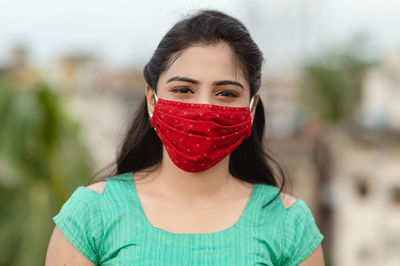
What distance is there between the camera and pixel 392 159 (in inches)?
768

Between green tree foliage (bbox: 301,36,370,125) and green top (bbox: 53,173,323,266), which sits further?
green tree foliage (bbox: 301,36,370,125)

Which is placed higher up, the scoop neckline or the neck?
the neck

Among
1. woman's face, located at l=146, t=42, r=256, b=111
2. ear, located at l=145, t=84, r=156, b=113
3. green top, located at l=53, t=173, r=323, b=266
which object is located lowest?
green top, located at l=53, t=173, r=323, b=266

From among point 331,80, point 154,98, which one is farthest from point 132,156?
point 331,80

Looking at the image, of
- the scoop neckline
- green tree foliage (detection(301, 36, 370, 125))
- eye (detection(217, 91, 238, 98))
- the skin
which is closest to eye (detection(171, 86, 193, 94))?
the skin

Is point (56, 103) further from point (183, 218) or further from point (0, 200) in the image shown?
point (183, 218)

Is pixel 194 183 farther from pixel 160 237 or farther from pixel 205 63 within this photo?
pixel 205 63

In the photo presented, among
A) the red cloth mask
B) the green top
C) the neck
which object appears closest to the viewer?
the green top

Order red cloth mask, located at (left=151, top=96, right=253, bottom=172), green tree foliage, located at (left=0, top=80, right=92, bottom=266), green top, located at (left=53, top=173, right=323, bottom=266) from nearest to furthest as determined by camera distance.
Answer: green top, located at (left=53, top=173, right=323, bottom=266)
red cloth mask, located at (left=151, top=96, right=253, bottom=172)
green tree foliage, located at (left=0, top=80, right=92, bottom=266)

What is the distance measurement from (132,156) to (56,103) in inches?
202

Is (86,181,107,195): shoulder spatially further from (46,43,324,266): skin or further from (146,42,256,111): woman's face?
(146,42,256,111): woman's face

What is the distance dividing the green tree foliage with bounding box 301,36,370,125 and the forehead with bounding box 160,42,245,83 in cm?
3590

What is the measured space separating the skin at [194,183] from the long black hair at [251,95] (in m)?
0.04

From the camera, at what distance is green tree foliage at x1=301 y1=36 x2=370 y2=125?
37438 mm
